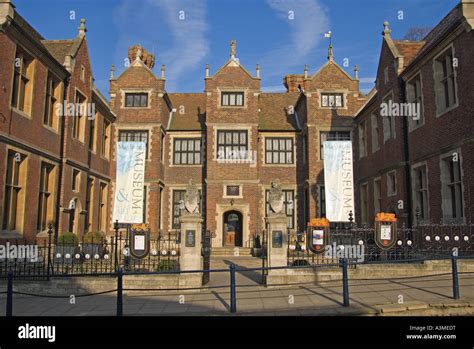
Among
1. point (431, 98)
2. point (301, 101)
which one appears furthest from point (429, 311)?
point (301, 101)

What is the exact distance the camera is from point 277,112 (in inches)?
1086

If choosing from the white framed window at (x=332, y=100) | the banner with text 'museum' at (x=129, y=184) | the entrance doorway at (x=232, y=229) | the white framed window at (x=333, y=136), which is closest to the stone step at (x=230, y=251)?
the entrance doorway at (x=232, y=229)

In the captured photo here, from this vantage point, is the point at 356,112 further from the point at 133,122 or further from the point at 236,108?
the point at 133,122

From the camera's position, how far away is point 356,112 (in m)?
24.3

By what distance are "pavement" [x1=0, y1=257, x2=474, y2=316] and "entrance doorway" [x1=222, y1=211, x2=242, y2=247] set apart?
1383cm

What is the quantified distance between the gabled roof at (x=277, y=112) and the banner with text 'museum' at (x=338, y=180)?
698 cm

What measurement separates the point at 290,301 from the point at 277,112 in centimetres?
2058

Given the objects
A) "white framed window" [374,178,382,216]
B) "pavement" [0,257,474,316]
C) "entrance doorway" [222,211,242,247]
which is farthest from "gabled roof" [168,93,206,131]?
"pavement" [0,257,474,316]

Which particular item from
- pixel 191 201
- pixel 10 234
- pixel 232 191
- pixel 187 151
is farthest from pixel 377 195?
pixel 10 234

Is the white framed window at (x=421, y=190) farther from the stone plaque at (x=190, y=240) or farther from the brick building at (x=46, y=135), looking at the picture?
the brick building at (x=46, y=135)

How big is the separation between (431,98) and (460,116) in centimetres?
219

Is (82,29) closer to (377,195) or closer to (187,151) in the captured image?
(187,151)

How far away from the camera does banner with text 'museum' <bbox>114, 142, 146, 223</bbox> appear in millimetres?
18906

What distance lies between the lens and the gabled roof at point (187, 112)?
26047 mm
